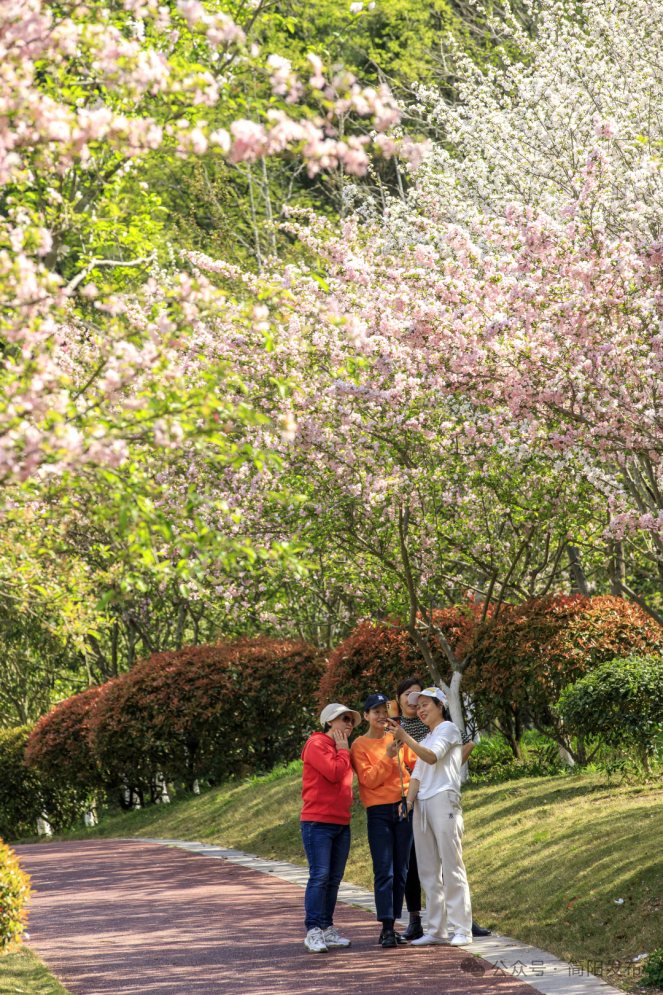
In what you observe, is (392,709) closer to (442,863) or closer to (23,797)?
(442,863)

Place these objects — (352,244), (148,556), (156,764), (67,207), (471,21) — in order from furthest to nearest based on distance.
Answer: (471,21) < (156,764) < (352,244) < (67,207) < (148,556)

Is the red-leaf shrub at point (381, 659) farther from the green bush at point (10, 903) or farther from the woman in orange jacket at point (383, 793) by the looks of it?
the green bush at point (10, 903)

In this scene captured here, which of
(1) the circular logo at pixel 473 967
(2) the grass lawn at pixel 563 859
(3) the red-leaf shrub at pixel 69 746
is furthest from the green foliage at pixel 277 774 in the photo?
(1) the circular logo at pixel 473 967

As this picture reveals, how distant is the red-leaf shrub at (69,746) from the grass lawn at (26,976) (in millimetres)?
9047

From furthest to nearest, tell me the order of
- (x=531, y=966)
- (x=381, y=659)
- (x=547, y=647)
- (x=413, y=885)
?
(x=381, y=659)
(x=547, y=647)
(x=413, y=885)
(x=531, y=966)

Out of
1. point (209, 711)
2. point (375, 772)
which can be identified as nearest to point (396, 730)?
point (375, 772)

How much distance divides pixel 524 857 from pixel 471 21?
20.0 meters

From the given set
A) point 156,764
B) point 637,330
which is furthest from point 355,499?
point 156,764

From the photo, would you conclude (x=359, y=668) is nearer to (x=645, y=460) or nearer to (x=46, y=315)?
(x=645, y=460)

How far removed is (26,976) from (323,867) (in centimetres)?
210

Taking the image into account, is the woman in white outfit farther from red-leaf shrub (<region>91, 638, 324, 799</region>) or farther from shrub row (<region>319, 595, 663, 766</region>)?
red-leaf shrub (<region>91, 638, 324, 799</region>)

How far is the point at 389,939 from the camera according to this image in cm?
700

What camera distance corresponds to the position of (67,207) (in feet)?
19.1

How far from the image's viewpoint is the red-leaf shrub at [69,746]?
1681 centimetres
